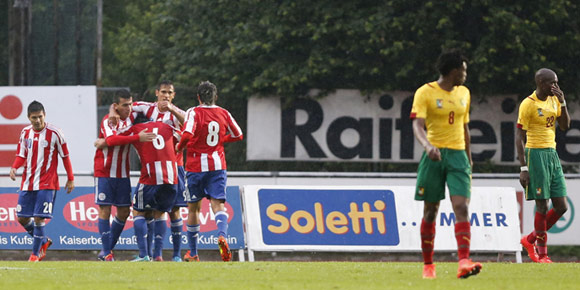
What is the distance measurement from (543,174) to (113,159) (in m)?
5.20

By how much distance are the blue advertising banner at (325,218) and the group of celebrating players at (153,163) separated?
3112mm

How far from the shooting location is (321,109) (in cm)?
2631

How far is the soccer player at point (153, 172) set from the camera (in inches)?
569

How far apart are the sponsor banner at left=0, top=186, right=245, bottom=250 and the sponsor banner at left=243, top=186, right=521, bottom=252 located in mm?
315

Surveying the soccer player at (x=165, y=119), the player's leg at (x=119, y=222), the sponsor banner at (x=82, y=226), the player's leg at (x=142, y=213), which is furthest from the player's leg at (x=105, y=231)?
the sponsor banner at (x=82, y=226)

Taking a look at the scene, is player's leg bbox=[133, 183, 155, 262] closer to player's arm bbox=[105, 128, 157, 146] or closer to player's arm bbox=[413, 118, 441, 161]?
player's arm bbox=[105, 128, 157, 146]

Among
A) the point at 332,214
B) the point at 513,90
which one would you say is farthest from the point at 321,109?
the point at 332,214

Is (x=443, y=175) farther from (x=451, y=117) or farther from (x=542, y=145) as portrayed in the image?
(x=542, y=145)

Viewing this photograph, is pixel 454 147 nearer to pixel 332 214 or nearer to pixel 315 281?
pixel 315 281

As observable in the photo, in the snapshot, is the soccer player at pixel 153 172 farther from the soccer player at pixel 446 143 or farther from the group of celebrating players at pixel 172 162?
the soccer player at pixel 446 143

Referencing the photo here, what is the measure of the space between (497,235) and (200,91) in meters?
6.29

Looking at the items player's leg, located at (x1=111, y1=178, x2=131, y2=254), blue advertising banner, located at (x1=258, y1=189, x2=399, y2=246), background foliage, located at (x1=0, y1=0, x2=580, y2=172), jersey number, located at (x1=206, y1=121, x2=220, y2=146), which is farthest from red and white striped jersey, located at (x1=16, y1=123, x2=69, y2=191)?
background foliage, located at (x1=0, y1=0, x2=580, y2=172)

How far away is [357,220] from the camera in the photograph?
1838 centimetres

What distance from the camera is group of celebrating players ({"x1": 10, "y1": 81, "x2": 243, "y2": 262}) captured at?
47.0ft
